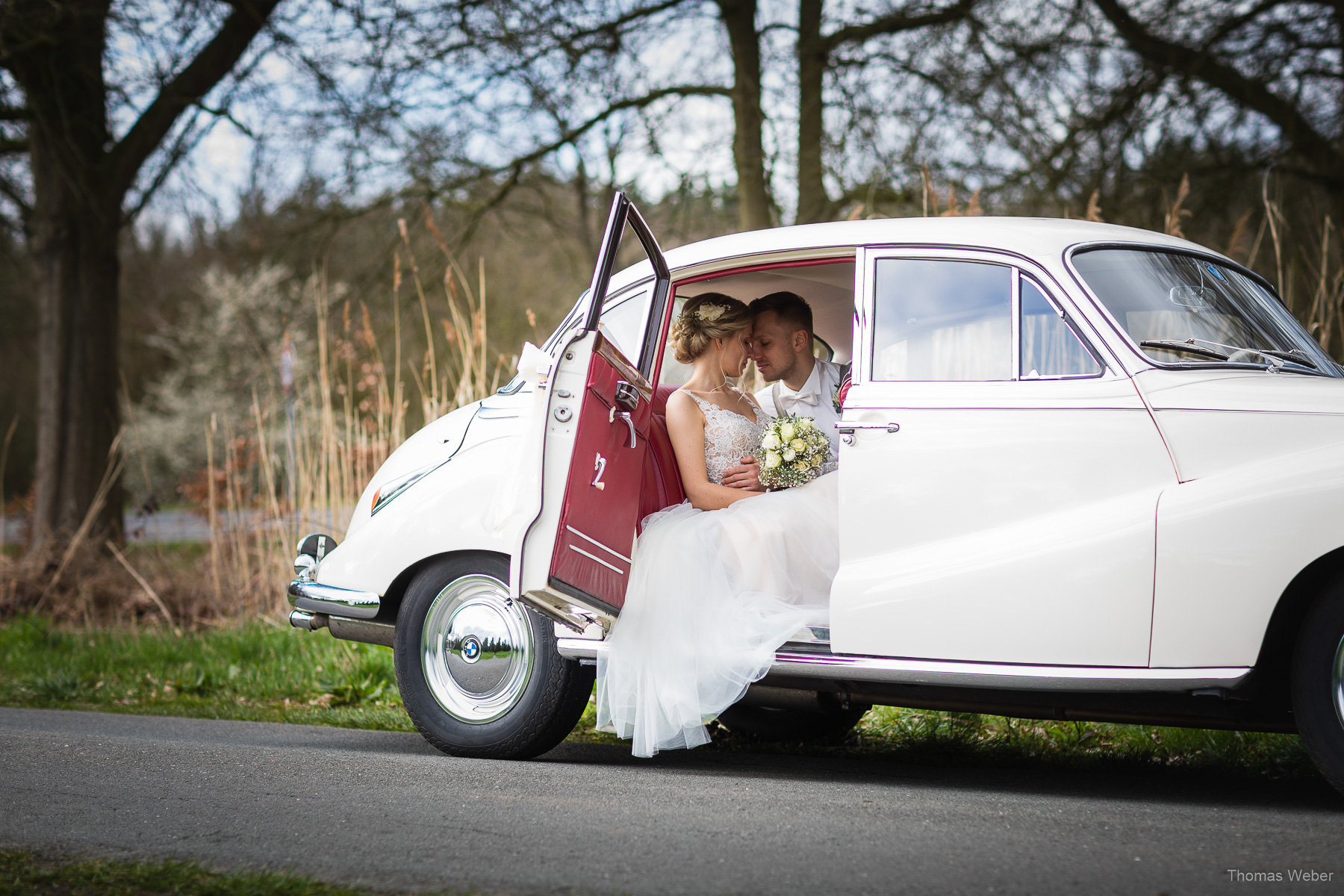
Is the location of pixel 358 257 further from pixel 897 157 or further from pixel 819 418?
pixel 819 418

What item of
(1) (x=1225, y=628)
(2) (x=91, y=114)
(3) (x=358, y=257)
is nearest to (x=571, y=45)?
(2) (x=91, y=114)

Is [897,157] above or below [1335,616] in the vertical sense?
above

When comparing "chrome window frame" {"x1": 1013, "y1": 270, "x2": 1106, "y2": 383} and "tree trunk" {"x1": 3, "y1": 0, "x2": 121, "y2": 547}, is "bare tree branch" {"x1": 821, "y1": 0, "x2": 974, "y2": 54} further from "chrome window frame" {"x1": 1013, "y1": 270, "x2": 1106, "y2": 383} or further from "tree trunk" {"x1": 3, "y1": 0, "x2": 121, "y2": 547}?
"chrome window frame" {"x1": 1013, "y1": 270, "x2": 1106, "y2": 383}

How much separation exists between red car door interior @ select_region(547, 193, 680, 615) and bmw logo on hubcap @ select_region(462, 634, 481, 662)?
26.5 inches

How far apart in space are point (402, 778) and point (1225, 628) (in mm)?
2730

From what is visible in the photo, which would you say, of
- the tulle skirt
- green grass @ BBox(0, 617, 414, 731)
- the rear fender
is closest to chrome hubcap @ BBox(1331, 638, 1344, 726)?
the rear fender

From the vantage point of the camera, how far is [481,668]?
4.65 meters

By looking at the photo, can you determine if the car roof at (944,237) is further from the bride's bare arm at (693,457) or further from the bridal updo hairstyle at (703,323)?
the bride's bare arm at (693,457)

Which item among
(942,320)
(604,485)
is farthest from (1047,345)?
(604,485)

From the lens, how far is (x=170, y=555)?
11.3 meters

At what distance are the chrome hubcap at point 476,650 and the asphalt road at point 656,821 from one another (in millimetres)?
255

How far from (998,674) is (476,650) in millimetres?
2041

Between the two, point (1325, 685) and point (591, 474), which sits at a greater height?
point (591, 474)

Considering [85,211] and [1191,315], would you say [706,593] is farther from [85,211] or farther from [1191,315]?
[85,211]
